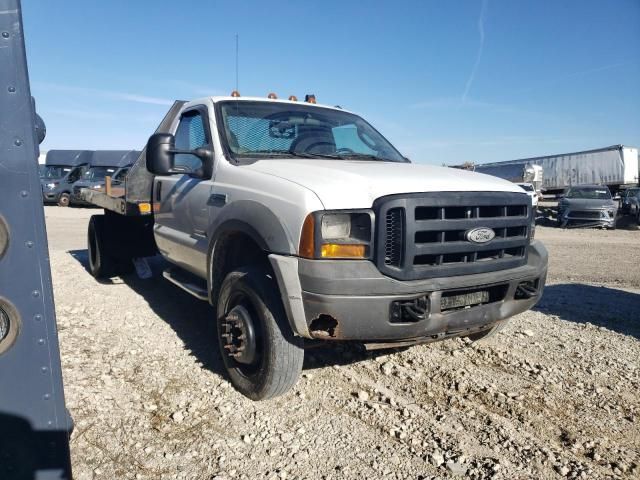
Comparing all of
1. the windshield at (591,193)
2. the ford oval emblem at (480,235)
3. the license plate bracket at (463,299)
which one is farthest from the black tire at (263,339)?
the windshield at (591,193)

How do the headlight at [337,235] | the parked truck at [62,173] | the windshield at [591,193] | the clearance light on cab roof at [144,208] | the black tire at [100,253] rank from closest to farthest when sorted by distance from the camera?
1. the headlight at [337,235]
2. the clearance light on cab roof at [144,208]
3. the black tire at [100,253]
4. the windshield at [591,193]
5. the parked truck at [62,173]

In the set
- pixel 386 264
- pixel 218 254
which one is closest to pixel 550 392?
pixel 386 264

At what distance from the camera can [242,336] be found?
3357 millimetres

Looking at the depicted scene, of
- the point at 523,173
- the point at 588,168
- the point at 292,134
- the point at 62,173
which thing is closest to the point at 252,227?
the point at 292,134

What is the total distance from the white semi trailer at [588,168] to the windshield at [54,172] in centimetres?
2139

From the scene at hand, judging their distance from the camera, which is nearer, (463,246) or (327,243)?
(327,243)

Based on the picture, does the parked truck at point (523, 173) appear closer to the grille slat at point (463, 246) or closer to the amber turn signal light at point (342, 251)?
the grille slat at point (463, 246)

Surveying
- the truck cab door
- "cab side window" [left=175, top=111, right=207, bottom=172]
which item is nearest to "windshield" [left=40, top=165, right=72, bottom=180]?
the truck cab door

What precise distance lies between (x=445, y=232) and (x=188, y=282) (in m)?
2.62

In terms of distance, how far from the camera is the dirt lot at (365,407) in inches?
107

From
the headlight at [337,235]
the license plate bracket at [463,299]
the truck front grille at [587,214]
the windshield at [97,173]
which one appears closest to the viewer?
the headlight at [337,235]

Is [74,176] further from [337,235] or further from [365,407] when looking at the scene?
[337,235]

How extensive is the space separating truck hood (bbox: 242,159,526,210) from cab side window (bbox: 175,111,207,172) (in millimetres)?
972

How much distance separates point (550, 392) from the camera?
3.56 metres
